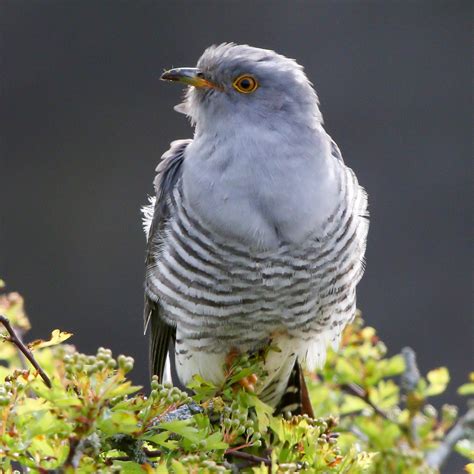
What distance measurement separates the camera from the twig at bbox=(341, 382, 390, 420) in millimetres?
1681

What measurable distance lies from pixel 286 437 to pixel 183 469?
298 millimetres

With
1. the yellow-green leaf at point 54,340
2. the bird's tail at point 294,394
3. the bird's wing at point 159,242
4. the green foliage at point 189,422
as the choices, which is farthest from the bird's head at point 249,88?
the yellow-green leaf at point 54,340

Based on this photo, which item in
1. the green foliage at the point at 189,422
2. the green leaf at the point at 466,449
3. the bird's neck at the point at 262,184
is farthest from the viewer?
the bird's neck at the point at 262,184

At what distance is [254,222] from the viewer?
1.90 meters

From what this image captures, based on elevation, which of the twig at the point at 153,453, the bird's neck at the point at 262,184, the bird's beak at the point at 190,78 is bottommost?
the twig at the point at 153,453

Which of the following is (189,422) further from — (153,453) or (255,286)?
(255,286)

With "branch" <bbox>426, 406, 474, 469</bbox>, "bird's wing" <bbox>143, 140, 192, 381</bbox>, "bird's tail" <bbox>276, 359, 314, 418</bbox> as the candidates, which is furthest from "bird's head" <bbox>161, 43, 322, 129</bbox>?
"branch" <bbox>426, 406, 474, 469</bbox>

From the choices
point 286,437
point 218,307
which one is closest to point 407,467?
point 286,437

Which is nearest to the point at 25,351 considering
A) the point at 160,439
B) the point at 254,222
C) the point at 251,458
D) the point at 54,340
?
the point at 54,340

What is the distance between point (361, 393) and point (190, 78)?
0.81 metres

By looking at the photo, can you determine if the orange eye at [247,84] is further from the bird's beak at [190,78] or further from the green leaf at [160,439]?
the green leaf at [160,439]

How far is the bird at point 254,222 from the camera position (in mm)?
1916

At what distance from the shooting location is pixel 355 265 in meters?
2.08

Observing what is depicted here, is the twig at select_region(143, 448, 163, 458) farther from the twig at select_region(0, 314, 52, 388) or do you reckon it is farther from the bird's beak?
the bird's beak
